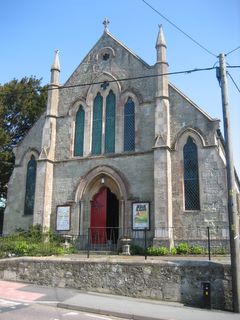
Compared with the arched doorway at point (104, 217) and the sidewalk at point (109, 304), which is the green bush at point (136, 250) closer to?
the arched doorway at point (104, 217)

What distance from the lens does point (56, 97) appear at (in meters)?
22.9

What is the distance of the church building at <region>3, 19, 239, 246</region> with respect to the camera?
18.0m

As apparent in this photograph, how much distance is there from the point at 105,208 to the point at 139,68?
8330 mm

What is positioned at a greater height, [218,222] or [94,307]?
[218,222]

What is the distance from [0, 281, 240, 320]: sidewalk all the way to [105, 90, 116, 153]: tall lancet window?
9665mm

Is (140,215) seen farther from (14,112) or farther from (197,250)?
(14,112)

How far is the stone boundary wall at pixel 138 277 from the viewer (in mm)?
11034

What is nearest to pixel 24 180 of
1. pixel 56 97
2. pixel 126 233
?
pixel 56 97

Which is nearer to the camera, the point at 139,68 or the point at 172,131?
the point at 172,131

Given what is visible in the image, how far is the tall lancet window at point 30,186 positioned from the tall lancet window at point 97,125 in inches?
166

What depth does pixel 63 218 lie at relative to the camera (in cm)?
2031

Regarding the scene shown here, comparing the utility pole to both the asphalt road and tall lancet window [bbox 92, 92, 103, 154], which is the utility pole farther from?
tall lancet window [bbox 92, 92, 103, 154]

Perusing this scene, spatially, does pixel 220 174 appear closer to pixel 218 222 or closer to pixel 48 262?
pixel 218 222

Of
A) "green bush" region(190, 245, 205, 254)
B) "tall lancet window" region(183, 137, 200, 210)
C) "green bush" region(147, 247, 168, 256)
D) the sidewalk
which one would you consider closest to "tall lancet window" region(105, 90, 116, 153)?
"tall lancet window" region(183, 137, 200, 210)
